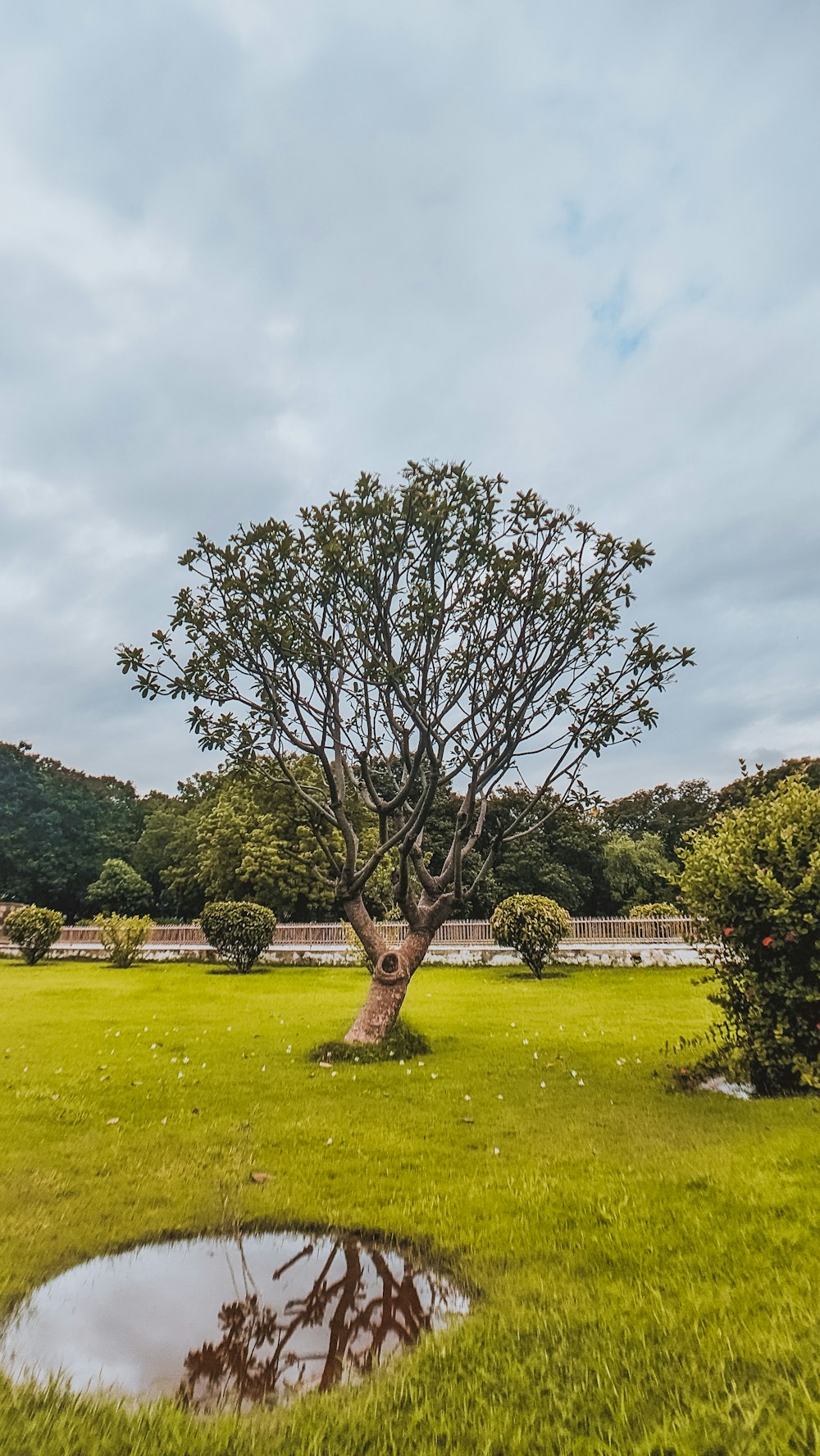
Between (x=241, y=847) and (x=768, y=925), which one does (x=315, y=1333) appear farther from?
(x=241, y=847)

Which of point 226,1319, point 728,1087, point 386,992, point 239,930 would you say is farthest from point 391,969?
point 239,930

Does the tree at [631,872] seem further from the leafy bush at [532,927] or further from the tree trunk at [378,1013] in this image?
the tree trunk at [378,1013]

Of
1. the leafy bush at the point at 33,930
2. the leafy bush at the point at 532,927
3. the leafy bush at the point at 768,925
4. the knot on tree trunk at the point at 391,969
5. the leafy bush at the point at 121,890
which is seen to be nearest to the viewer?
the leafy bush at the point at 768,925

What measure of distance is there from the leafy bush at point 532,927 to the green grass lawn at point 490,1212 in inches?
420

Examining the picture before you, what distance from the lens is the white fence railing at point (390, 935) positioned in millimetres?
27172

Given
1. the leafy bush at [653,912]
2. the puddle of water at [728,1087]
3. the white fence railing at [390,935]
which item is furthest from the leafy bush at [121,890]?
the puddle of water at [728,1087]

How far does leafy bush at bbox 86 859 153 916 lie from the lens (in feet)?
153

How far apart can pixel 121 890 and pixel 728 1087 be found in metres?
45.1

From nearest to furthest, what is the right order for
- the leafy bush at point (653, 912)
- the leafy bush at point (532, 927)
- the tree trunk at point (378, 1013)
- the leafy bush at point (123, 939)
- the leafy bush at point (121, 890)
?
the tree trunk at point (378, 1013) < the leafy bush at point (532, 927) < the leafy bush at point (123, 939) < the leafy bush at point (653, 912) < the leafy bush at point (121, 890)

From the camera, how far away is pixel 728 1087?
26.2ft

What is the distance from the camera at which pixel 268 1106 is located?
7652mm

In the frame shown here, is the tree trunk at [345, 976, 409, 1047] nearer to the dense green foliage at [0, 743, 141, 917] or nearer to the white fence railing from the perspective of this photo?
the white fence railing

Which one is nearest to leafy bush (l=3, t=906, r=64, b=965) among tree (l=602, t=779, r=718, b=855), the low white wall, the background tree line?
the low white wall

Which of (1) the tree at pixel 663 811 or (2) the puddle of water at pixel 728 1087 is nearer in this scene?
(2) the puddle of water at pixel 728 1087
